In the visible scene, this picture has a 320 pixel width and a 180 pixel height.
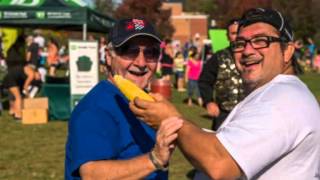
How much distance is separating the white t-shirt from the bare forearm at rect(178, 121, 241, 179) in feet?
0.09

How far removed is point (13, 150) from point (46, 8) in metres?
4.76

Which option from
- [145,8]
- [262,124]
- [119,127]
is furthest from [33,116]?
[145,8]

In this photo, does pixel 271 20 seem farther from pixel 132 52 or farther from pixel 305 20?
pixel 305 20

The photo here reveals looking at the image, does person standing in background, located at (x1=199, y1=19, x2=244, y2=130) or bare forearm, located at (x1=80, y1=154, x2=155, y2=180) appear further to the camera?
person standing in background, located at (x1=199, y1=19, x2=244, y2=130)

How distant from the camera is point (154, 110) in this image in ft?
7.99

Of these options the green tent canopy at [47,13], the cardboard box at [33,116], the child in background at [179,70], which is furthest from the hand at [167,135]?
the child in background at [179,70]

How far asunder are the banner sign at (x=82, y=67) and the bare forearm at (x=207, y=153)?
1192cm

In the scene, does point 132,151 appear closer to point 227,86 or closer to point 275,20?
point 275,20

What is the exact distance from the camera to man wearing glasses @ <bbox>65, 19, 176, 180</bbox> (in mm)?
2670

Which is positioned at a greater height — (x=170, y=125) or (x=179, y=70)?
(x=170, y=125)

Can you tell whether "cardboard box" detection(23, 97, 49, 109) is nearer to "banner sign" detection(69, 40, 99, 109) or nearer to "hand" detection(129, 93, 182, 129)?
"banner sign" detection(69, 40, 99, 109)

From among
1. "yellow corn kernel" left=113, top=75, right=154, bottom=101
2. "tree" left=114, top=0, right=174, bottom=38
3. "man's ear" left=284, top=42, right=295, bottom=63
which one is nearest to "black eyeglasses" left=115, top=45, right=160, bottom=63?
"yellow corn kernel" left=113, top=75, right=154, bottom=101

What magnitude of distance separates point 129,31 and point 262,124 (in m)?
0.91

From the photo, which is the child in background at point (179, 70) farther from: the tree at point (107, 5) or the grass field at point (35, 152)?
the tree at point (107, 5)
